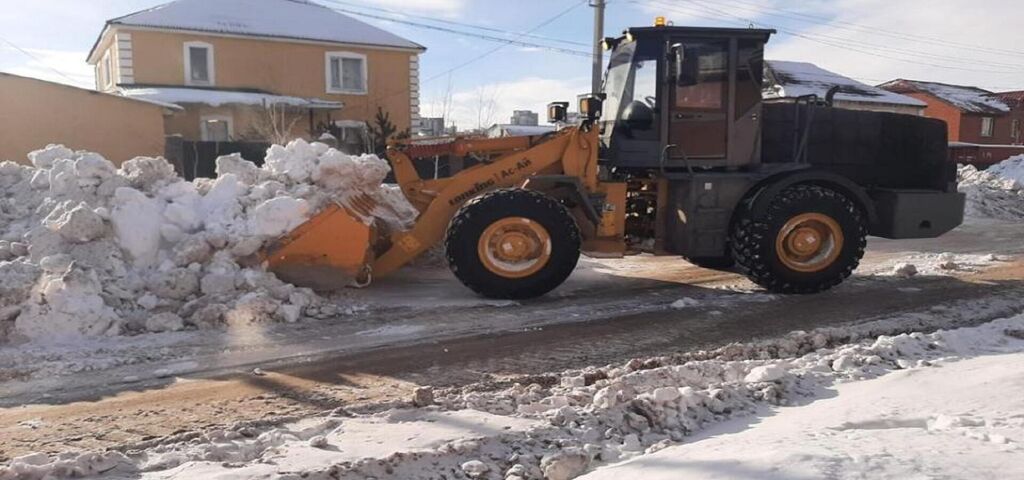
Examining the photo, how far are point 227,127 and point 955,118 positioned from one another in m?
43.8

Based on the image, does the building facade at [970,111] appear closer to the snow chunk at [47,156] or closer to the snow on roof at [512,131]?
the snow on roof at [512,131]

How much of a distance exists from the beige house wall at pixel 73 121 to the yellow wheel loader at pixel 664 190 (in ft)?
45.7

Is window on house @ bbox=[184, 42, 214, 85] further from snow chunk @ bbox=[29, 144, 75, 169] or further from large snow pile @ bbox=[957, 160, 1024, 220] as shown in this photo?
large snow pile @ bbox=[957, 160, 1024, 220]

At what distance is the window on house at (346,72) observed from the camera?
91.4 ft

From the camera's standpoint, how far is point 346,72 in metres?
28.2

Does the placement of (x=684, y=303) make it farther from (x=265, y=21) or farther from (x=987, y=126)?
(x=987, y=126)

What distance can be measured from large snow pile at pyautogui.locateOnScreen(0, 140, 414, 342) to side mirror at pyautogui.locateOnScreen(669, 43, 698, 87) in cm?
320

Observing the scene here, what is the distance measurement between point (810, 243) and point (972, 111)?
4849 centimetres

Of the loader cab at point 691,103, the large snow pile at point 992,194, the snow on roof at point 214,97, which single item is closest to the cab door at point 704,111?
the loader cab at point 691,103

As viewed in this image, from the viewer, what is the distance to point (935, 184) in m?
8.40

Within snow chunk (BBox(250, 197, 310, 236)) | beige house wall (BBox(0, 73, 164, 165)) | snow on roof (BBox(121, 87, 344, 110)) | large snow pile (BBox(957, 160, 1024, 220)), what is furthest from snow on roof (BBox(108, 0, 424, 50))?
snow chunk (BBox(250, 197, 310, 236))

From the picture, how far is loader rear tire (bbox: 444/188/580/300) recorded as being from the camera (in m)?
7.03

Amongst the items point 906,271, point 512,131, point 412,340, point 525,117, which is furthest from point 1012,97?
point 412,340

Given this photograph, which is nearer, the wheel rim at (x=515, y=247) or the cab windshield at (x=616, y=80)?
the wheel rim at (x=515, y=247)
